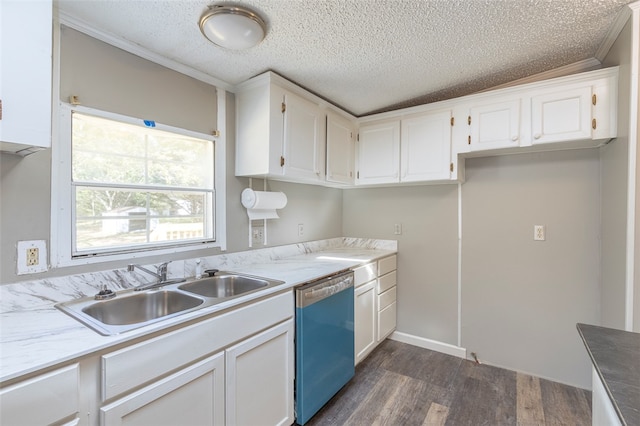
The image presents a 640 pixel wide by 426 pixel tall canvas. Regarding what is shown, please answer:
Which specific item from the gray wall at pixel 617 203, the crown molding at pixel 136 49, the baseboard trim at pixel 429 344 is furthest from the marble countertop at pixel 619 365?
the crown molding at pixel 136 49

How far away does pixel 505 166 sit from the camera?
8.07ft

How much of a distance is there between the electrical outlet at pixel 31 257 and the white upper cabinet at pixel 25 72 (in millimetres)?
507

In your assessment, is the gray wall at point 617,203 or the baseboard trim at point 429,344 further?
the baseboard trim at point 429,344

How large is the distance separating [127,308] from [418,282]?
2454 mm

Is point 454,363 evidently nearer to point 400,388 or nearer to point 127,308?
point 400,388

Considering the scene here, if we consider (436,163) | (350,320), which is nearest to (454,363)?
(350,320)

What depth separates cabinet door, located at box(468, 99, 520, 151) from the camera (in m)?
2.16

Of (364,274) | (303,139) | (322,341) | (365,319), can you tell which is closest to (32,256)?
(322,341)

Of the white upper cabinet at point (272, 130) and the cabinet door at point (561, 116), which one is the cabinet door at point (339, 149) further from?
the cabinet door at point (561, 116)

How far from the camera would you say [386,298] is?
2.82 meters

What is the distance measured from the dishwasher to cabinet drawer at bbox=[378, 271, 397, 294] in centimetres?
58

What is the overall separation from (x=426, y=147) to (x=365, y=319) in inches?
63.2

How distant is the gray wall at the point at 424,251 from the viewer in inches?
107

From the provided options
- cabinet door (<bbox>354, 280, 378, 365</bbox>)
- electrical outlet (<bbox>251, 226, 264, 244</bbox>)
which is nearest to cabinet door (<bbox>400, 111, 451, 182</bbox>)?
cabinet door (<bbox>354, 280, 378, 365</bbox>)
